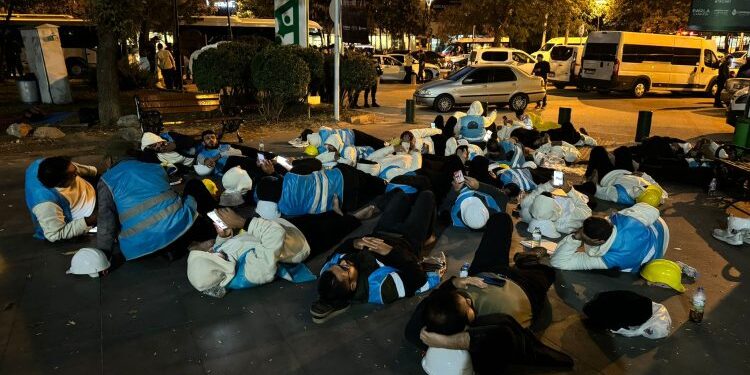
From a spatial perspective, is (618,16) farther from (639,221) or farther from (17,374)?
(17,374)

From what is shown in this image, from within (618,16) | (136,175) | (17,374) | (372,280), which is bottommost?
(17,374)

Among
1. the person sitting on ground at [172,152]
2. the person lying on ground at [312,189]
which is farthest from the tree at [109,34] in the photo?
the person lying on ground at [312,189]

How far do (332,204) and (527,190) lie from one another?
106 inches

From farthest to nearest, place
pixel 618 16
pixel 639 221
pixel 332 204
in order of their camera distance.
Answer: pixel 618 16
pixel 332 204
pixel 639 221

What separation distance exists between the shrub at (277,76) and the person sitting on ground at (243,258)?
326 inches

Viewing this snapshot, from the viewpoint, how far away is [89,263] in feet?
15.6

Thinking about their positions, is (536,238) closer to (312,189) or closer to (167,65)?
(312,189)

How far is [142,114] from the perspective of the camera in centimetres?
1077

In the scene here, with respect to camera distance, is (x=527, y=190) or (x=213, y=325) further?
(x=527, y=190)

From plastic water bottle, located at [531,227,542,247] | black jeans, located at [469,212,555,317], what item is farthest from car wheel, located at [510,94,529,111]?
black jeans, located at [469,212,555,317]

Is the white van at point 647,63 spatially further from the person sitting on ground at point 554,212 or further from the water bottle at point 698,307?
the water bottle at point 698,307

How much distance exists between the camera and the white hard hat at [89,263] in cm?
475

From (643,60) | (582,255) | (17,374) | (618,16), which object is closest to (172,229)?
(17,374)

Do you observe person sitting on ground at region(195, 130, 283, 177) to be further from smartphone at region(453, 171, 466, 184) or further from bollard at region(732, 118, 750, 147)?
bollard at region(732, 118, 750, 147)
